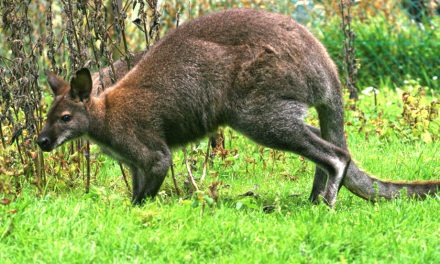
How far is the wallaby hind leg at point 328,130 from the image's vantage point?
21.6 ft

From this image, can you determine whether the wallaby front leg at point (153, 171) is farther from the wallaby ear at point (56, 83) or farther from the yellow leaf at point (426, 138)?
the yellow leaf at point (426, 138)

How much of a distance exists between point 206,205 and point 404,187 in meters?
1.62

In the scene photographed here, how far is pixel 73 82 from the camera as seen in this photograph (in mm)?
6367

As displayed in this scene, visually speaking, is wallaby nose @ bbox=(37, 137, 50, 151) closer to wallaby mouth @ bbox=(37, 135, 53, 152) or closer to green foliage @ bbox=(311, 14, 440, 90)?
wallaby mouth @ bbox=(37, 135, 53, 152)

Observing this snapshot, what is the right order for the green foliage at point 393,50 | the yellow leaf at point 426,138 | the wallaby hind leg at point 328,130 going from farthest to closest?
the green foliage at point 393,50, the yellow leaf at point 426,138, the wallaby hind leg at point 328,130

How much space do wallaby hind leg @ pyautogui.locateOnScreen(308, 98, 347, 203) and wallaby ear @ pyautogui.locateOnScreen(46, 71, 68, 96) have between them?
198 cm

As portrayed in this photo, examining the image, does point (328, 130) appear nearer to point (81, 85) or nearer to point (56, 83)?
point (81, 85)

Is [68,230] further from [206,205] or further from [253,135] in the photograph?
[253,135]

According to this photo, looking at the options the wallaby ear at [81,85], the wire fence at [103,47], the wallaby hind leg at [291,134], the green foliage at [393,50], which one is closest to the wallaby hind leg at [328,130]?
the wallaby hind leg at [291,134]

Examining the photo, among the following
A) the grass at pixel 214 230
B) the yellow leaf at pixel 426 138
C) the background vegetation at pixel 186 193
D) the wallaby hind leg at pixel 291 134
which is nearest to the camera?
the grass at pixel 214 230

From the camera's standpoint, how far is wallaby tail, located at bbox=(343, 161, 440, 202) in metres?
6.36

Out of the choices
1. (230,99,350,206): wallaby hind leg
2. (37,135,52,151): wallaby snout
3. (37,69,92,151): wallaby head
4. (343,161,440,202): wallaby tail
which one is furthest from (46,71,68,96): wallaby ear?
(343,161,440,202): wallaby tail

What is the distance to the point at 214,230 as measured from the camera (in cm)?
532

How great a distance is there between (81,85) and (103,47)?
0.45 m
